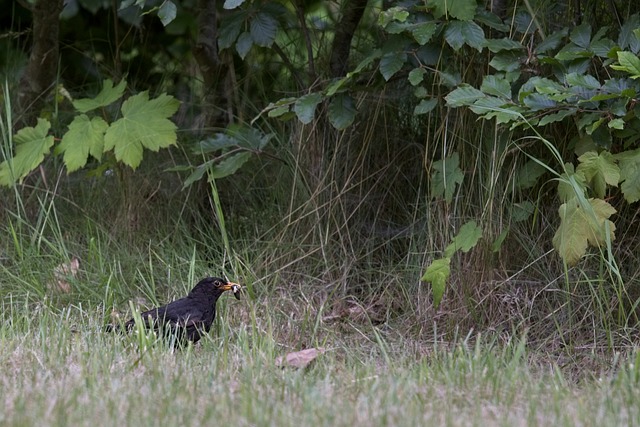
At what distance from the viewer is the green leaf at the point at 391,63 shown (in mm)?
4426

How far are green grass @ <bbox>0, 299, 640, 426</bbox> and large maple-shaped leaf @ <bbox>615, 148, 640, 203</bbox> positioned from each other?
726mm

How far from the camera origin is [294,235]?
5.23 meters

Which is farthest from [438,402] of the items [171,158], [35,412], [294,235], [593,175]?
[171,158]

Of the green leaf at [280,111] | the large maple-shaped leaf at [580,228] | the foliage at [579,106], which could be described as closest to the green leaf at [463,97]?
the foliage at [579,106]

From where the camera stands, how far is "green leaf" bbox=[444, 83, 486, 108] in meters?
4.13

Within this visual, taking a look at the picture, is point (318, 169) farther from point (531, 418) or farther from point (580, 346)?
point (531, 418)

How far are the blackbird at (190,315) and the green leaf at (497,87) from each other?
1419 mm

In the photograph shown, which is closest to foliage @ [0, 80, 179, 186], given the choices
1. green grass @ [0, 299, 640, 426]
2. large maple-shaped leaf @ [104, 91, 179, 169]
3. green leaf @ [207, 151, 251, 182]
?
large maple-shaped leaf @ [104, 91, 179, 169]

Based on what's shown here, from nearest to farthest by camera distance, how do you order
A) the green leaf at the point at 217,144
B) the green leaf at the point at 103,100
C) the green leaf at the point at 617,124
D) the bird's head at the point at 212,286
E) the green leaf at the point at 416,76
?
the green leaf at the point at 617,124 → the green leaf at the point at 416,76 → the bird's head at the point at 212,286 → the green leaf at the point at 217,144 → the green leaf at the point at 103,100

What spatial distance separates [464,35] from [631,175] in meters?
0.87

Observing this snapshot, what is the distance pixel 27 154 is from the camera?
17.1 ft

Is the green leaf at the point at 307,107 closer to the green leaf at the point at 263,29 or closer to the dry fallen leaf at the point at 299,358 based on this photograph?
the green leaf at the point at 263,29

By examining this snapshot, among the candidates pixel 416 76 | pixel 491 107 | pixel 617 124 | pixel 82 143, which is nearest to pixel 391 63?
pixel 416 76

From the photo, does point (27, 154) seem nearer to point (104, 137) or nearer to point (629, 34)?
point (104, 137)
